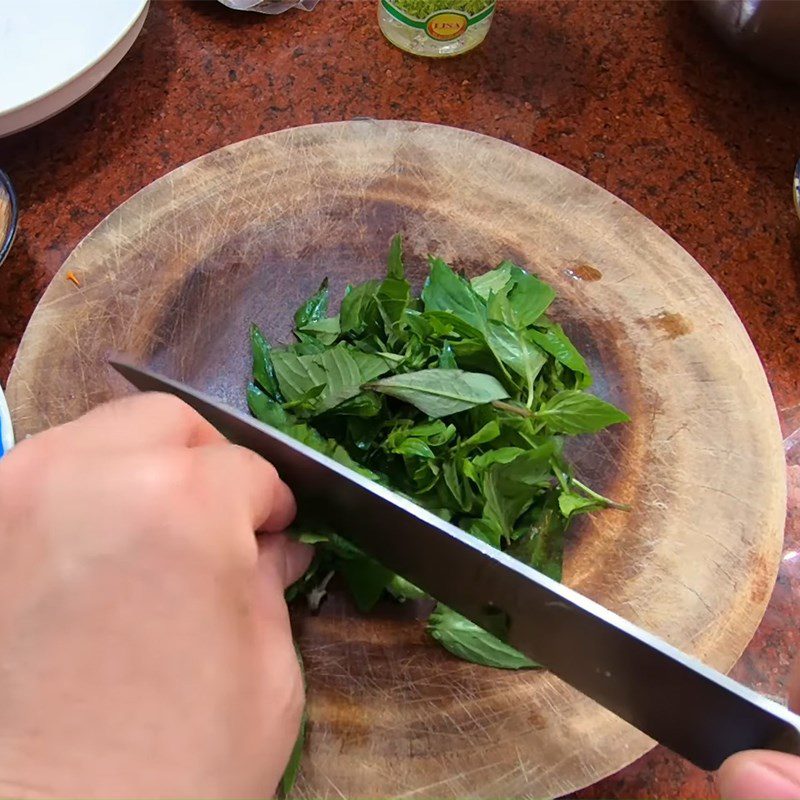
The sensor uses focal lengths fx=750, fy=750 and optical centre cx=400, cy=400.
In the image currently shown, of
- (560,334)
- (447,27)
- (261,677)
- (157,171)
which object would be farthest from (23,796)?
(447,27)

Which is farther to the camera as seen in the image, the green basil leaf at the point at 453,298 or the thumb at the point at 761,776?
the green basil leaf at the point at 453,298

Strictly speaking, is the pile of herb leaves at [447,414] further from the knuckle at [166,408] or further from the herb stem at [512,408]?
the knuckle at [166,408]

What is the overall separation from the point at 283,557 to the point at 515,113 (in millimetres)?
1011

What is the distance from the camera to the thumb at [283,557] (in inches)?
31.3

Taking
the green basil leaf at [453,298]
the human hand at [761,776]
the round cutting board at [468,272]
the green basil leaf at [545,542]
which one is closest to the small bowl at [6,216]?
the round cutting board at [468,272]

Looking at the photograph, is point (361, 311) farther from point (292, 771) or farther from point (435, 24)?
point (435, 24)

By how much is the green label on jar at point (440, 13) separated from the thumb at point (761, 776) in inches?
49.1

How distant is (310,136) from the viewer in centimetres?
123

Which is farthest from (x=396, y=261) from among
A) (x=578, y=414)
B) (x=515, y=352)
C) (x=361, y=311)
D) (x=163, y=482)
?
(x=163, y=482)

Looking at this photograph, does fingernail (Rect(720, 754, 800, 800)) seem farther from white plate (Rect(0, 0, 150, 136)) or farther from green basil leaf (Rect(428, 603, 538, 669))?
white plate (Rect(0, 0, 150, 136))

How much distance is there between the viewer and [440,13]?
1.37m

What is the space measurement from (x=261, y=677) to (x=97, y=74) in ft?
3.49

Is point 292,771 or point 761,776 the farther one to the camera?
point 292,771

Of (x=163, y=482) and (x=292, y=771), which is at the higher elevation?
(x=163, y=482)
